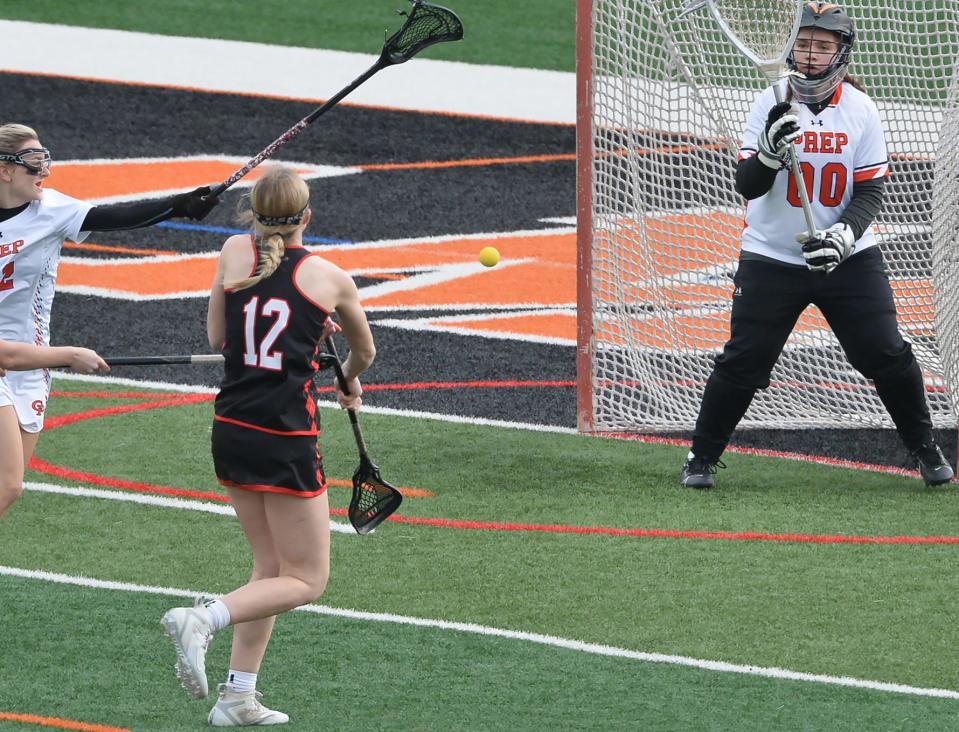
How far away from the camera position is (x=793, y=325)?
8383mm

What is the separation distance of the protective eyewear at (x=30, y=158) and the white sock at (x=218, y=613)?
197 cm

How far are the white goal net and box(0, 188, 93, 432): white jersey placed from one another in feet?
10.8

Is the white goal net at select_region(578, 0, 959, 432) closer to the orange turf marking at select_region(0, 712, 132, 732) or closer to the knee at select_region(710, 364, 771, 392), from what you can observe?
the knee at select_region(710, 364, 771, 392)

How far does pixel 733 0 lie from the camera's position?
26.5 ft

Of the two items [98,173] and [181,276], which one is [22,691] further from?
[98,173]

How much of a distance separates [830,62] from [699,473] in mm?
1839

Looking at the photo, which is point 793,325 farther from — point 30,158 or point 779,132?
point 30,158

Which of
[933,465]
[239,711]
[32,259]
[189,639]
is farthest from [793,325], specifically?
[189,639]

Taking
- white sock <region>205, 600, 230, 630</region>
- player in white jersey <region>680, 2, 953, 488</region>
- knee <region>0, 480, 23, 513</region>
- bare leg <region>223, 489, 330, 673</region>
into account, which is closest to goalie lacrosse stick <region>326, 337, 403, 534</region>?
bare leg <region>223, 489, 330, 673</region>

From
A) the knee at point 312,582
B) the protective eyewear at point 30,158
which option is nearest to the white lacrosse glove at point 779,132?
the protective eyewear at point 30,158

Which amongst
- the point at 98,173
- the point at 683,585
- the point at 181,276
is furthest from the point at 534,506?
the point at 98,173

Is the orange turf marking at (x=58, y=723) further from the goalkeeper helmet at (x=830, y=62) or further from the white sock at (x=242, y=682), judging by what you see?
the goalkeeper helmet at (x=830, y=62)

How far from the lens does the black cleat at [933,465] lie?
8.57 meters

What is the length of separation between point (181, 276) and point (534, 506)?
5.20 metres
